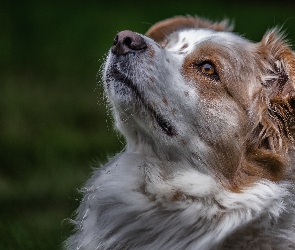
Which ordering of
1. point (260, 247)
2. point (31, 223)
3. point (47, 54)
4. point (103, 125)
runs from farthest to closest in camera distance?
point (47, 54) < point (103, 125) < point (31, 223) < point (260, 247)

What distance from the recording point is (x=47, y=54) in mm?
12883

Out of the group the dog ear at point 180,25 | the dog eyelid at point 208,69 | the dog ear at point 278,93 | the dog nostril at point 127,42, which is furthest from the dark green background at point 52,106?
the dog eyelid at point 208,69

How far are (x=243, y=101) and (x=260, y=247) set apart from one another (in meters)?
0.98

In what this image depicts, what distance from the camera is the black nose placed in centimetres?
509

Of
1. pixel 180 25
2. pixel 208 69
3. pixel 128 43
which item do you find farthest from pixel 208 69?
pixel 180 25

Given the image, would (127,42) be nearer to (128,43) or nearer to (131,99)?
(128,43)

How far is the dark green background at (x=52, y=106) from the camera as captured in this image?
748 cm

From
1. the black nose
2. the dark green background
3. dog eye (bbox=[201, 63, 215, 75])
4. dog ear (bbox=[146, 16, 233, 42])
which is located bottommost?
the dark green background

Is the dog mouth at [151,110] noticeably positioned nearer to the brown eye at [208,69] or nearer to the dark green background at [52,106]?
the brown eye at [208,69]

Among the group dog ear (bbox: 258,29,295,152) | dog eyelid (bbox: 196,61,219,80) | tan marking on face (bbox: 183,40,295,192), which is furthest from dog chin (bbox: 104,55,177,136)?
dog ear (bbox: 258,29,295,152)

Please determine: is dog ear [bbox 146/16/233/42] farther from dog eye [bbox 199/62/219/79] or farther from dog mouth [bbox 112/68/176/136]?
dog mouth [bbox 112/68/176/136]

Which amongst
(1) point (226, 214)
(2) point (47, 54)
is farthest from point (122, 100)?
(2) point (47, 54)

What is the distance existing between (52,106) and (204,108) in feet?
18.7

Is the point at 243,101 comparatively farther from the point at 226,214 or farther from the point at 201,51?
the point at 226,214
